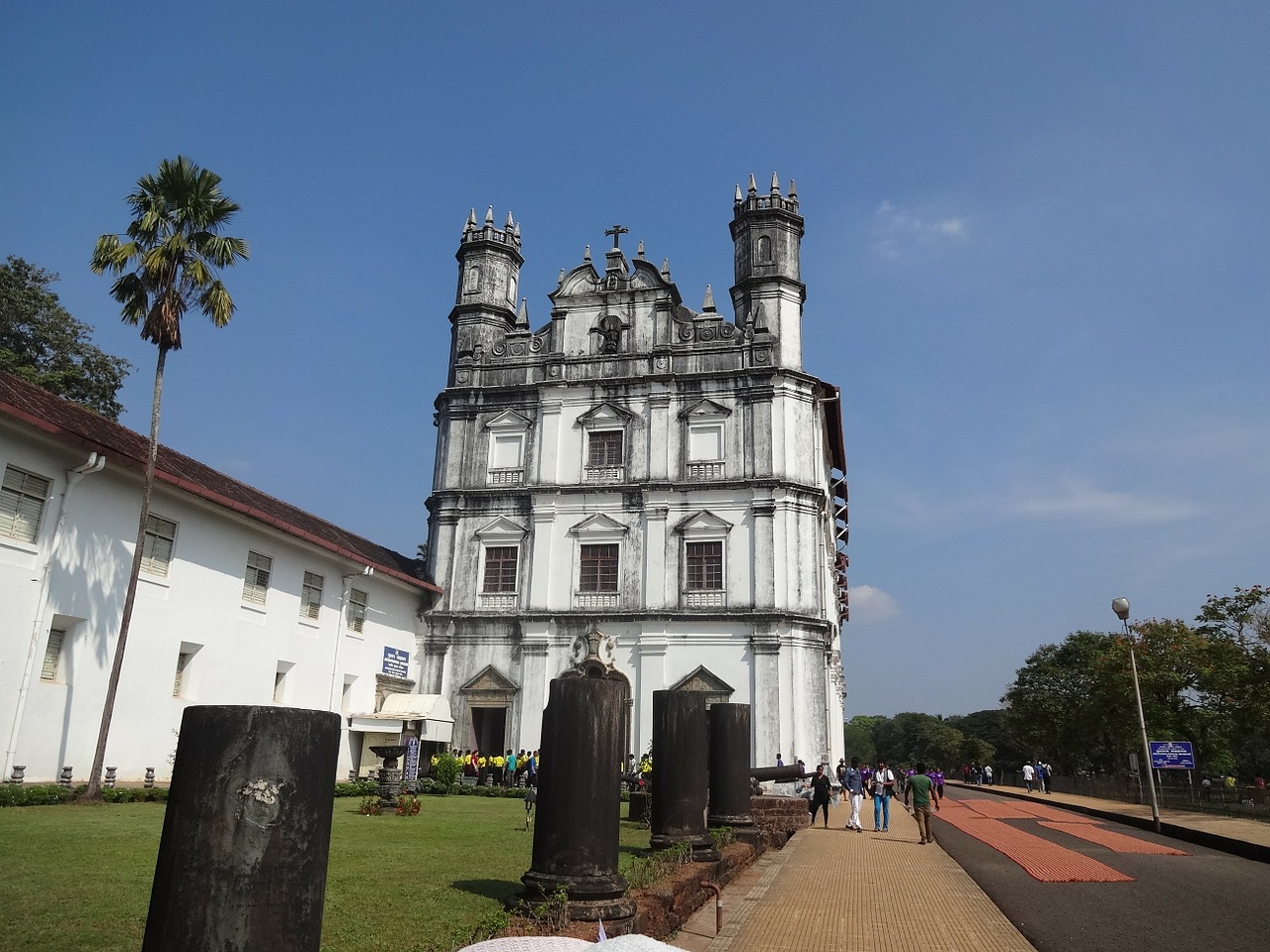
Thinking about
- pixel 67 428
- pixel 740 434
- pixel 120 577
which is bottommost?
pixel 120 577

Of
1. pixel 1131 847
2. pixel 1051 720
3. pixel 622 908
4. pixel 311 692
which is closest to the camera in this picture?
pixel 622 908

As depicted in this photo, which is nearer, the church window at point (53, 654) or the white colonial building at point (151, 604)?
the white colonial building at point (151, 604)

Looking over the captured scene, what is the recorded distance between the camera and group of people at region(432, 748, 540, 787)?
78.3 feet

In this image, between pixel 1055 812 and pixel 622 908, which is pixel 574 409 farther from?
pixel 622 908

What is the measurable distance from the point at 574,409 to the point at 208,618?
514 inches

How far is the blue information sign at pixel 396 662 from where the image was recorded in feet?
84.6

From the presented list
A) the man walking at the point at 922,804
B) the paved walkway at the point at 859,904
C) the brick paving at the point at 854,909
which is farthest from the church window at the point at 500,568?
the brick paving at the point at 854,909

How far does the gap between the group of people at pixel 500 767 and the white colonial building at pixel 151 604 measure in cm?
112

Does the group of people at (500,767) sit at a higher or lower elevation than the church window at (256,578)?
lower

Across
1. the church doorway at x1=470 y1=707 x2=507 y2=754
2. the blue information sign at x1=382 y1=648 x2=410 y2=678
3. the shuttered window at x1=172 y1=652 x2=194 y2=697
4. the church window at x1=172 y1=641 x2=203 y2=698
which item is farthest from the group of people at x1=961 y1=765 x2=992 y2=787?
Result: the shuttered window at x1=172 y1=652 x2=194 y2=697

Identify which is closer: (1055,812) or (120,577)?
(120,577)

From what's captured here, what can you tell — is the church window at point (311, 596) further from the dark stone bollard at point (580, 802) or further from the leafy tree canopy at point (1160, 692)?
the leafy tree canopy at point (1160, 692)

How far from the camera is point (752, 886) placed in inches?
392

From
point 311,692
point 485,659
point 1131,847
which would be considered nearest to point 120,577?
point 311,692
